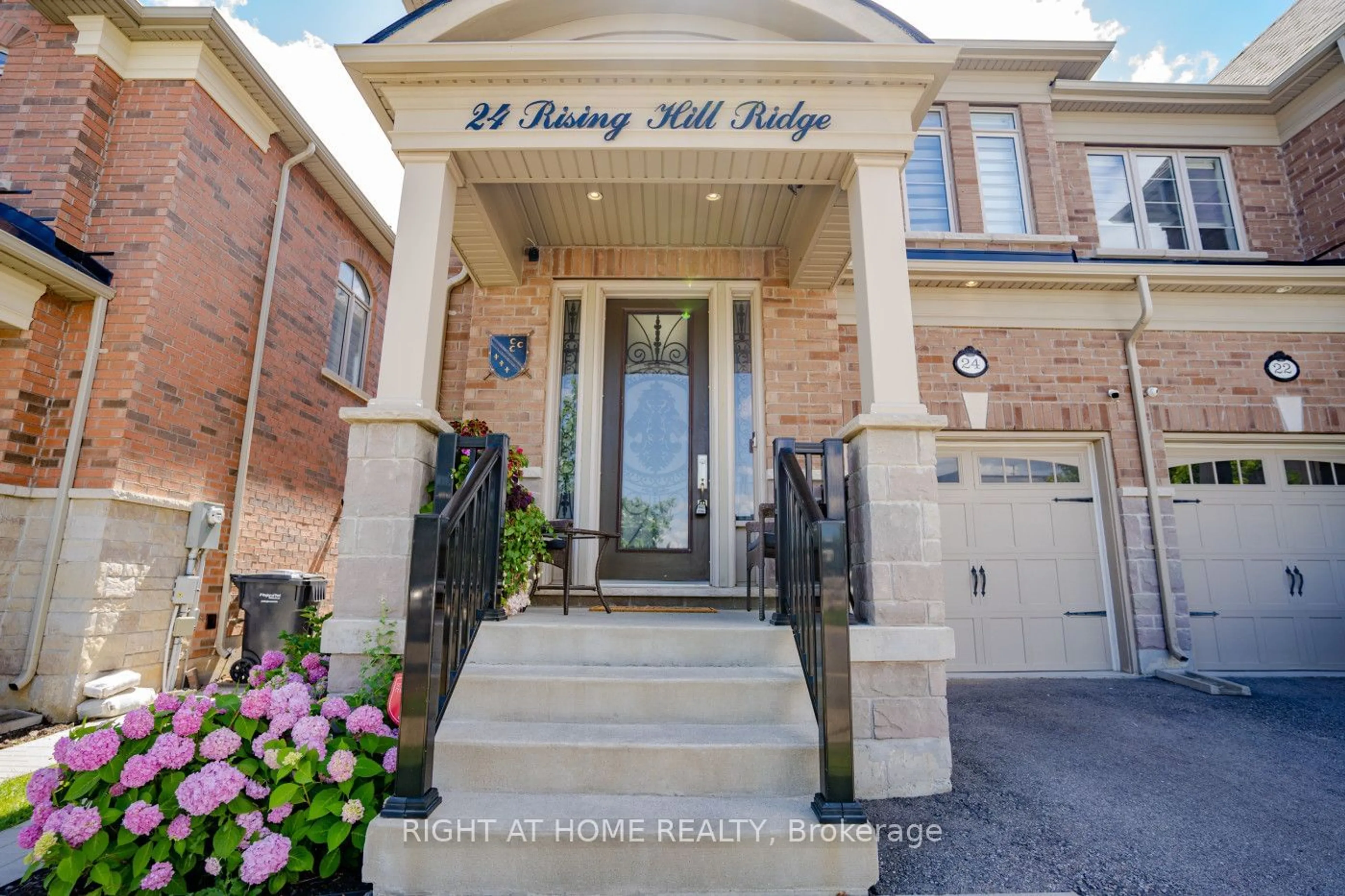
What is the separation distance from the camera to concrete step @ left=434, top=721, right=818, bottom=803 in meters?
2.22

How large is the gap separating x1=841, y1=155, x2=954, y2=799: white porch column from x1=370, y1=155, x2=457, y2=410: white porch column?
2052 mm

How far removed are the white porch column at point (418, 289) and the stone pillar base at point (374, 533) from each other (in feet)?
0.42

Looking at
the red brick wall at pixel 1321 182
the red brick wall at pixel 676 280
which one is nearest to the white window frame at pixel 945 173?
the red brick wall at pixel 676 280

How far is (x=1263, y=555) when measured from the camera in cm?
518

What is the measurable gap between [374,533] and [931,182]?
5.63m

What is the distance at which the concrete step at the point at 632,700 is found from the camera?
2.51 metres

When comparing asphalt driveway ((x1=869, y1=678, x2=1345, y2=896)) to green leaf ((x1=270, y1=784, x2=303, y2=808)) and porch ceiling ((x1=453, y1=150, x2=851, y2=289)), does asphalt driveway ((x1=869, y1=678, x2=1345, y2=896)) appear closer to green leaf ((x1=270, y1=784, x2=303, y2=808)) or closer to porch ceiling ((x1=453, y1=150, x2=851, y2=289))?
green leaf ((x1=270, y1=784, x2=303, y2=808))

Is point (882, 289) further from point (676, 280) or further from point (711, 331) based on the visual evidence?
point (676, 280)

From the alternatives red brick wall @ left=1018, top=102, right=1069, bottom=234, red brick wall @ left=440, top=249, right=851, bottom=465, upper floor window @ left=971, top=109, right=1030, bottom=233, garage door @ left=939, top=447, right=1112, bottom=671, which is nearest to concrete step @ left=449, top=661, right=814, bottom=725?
red brick wall @ left=440, top=249, right=851, bottom=465

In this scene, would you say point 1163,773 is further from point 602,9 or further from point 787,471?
point 602,9

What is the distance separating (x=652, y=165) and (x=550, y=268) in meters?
1.59

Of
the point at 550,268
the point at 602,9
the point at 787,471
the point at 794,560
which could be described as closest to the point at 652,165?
the point at 602,9

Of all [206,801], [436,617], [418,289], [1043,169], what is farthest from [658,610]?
[1043,169]

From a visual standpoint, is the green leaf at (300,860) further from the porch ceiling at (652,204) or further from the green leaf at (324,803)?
the porch ceiling at (652,204)
